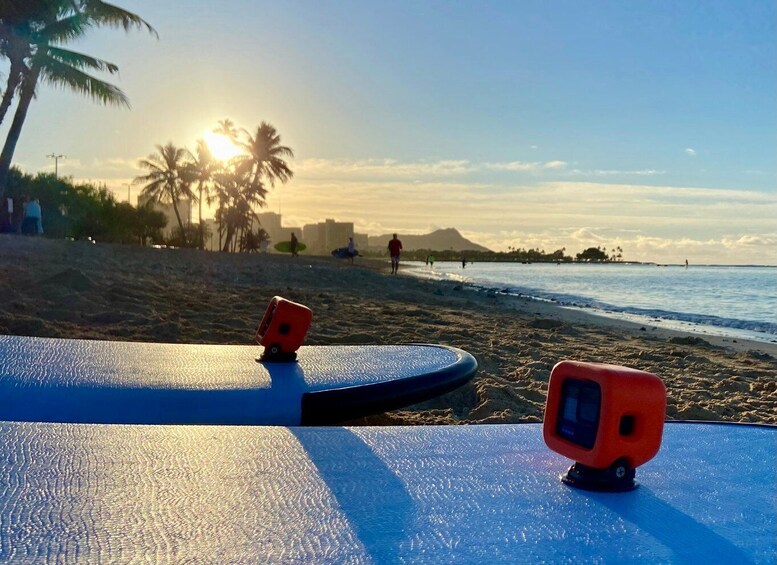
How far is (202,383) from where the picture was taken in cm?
299

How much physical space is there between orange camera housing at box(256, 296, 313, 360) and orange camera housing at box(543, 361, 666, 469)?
6.51 feet

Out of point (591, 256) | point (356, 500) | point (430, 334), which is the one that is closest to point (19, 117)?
point (430, 334)

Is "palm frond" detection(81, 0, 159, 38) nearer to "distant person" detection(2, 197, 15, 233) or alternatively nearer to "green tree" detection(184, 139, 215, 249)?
"distant person" detection(2, 197, 15, 233)

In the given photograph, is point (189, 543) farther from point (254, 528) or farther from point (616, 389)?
point (616, 389)

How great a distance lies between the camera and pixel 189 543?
1.29m

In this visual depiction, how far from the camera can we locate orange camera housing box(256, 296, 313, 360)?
3.51 m

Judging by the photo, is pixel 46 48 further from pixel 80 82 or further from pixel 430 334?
pixel 430 334

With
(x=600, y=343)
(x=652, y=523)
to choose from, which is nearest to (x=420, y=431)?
(x=652, y=523)

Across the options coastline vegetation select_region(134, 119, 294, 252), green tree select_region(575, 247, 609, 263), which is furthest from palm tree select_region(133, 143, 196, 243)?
green tree select_region(575, 247, 609, 263)

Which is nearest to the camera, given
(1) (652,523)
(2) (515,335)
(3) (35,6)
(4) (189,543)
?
(4) (189,543)

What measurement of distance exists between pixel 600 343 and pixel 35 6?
1385 cm

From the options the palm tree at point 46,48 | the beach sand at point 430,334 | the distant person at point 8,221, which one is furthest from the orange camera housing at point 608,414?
the distant person at point 8,221

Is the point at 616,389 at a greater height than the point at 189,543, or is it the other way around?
the point at 616,389

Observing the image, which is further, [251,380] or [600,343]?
[600,343]
